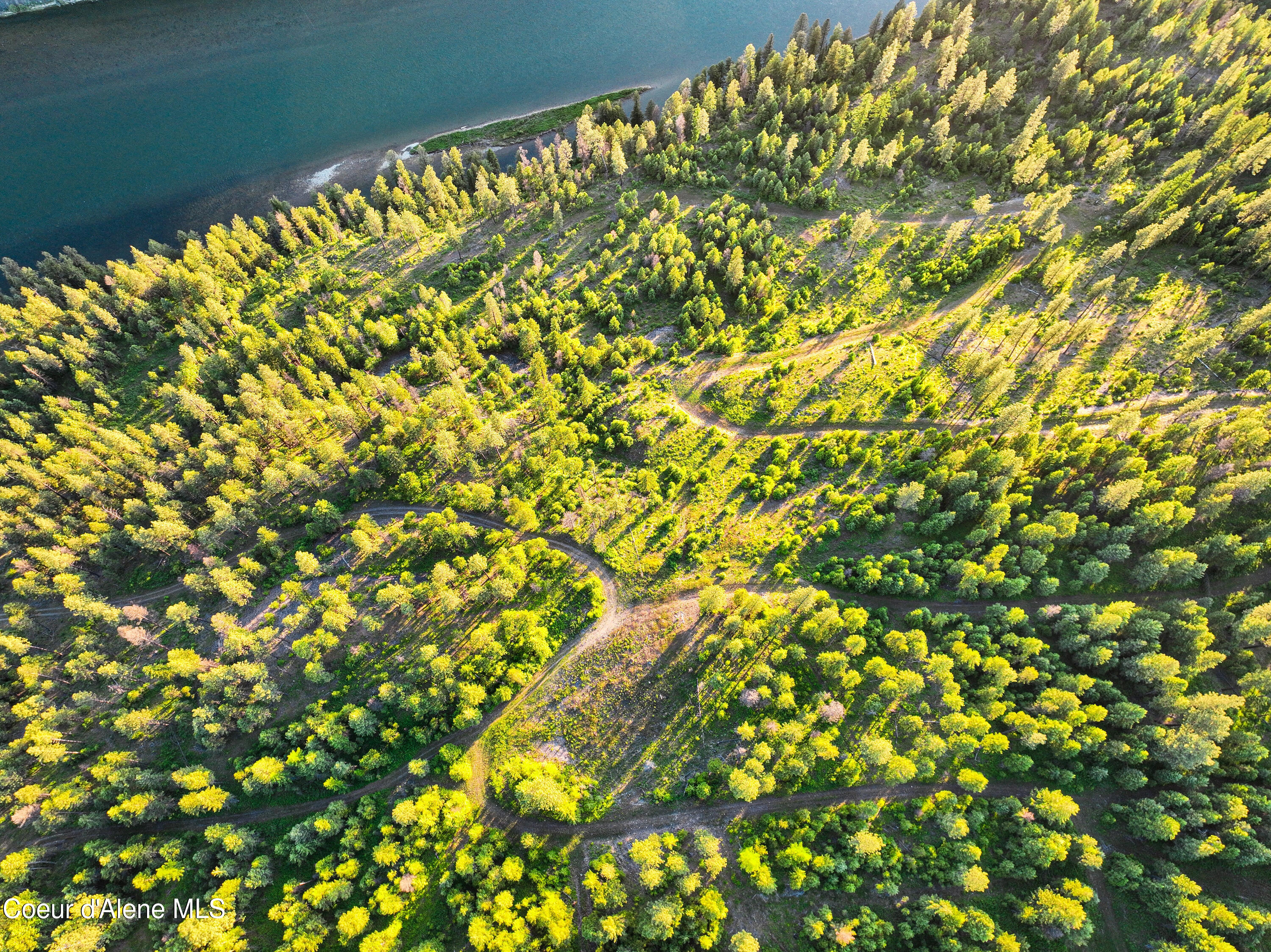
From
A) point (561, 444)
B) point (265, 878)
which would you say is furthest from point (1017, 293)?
point (265, 878)

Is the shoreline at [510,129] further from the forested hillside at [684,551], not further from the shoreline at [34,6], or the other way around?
the shoreline at [34,6]

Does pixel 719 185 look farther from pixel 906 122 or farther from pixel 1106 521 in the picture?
pixel 1106 521

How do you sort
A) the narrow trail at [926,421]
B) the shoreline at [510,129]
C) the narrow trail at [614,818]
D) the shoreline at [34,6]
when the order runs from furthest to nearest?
the shoreline at [34,6], the shoreline at [510,129], the narrow trail at [926,421], the narrow trail at [614,818]

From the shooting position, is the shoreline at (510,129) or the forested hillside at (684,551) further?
the shoreline at (510,129)

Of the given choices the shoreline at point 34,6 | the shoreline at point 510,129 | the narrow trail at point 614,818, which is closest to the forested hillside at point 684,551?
the narrow trail at point 614,818

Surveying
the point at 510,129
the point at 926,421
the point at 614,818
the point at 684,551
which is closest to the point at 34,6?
the point at 510,129
